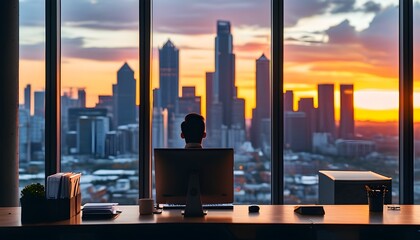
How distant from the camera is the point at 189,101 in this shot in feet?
17.5

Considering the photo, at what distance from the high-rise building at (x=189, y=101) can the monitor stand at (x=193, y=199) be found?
208cm

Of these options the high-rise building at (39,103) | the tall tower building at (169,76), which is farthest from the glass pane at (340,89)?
the high-rise building at (39,103)

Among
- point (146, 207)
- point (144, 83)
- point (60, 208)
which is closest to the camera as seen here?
point (60, 208)

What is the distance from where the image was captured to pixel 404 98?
525 cm

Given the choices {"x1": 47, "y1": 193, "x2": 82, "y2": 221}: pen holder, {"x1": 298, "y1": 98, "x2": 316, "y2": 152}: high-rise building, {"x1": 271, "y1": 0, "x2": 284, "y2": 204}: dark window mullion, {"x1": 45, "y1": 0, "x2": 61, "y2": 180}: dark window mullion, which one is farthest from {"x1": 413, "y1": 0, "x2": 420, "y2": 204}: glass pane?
{"x1": 45, "y1": 0, "x2": 61, "y2": 180}: dark window mullion

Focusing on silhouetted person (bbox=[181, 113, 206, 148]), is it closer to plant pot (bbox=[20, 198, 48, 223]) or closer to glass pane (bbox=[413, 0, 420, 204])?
plant pot (bbox=[20, 198, 48, 223])

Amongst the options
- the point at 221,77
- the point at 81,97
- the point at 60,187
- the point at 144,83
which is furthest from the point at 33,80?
the point at 60,187

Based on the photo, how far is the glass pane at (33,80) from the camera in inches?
207

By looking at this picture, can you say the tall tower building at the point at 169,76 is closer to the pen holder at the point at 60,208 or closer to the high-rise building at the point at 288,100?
the high-rise building at the point at 288,100

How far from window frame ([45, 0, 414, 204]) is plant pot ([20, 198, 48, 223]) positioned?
6.87 ft

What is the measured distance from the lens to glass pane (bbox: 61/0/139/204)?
5.27 metres

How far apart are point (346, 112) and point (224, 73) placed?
143 centimetres

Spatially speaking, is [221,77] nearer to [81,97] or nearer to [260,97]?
[260,97]

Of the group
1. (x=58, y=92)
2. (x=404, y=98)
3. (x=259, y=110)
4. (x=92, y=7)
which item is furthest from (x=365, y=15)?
(x=58, y=92)
